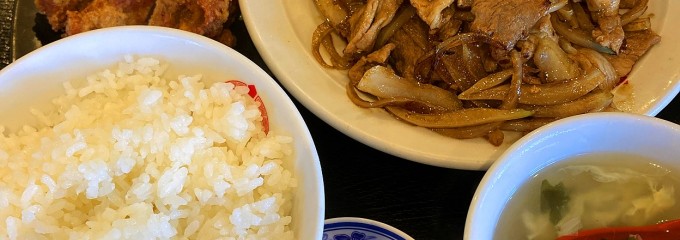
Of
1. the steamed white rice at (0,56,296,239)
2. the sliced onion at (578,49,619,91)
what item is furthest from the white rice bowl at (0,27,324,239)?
the sliced onion at (578,49,619,91)

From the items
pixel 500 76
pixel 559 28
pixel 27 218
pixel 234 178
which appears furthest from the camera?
pixel 559 28

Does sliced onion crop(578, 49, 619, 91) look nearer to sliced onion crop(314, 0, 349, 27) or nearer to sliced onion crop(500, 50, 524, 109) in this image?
sliced onion crop(500, 50, 524, 109)

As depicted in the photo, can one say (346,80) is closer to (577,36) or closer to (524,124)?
(524,124)

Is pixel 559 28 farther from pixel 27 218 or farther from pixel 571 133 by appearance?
pixel 27 218

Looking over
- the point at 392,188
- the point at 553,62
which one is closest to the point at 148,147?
the point at 392,188

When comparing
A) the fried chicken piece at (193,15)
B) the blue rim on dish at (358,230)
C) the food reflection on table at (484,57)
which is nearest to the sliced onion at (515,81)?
the food reflection on table at (484,57)

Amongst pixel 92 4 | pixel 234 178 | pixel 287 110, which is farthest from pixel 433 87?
pixel 92 4

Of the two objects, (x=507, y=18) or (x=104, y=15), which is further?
(x=104, y=15)
